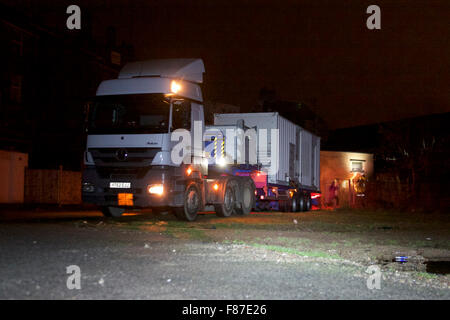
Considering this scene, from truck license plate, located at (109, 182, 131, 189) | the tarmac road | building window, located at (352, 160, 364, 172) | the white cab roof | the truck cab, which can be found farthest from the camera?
building window, located at (352, 160, 364, 172)

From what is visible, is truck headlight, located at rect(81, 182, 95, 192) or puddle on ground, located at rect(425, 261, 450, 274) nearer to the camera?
puddle on ground, located at rect(425, 261, 450, 274)

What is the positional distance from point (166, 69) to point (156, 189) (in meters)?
3.61

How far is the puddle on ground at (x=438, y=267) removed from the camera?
28.1 feet

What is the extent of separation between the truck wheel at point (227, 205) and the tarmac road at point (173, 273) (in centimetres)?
834

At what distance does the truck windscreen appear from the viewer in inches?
587

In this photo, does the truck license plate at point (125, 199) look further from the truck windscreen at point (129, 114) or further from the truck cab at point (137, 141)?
the truck windscreen at point (129, 114)

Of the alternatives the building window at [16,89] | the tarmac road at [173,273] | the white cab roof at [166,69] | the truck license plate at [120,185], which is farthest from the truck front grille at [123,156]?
the building window at [16,89]

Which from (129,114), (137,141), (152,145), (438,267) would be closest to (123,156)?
(137,141)

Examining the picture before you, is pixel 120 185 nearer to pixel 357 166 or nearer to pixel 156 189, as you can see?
pixel 156 189

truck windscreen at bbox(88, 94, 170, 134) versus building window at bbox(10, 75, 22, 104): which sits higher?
building window at bbox(10, 75, 22, 104)

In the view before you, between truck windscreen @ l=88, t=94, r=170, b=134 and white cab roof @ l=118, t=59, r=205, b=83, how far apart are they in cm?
110

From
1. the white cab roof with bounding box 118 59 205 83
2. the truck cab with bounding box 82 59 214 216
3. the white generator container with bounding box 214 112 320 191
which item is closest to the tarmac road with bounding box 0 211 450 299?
the truck cab with bounding box 82 59 214 216

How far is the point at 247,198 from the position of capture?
2088cm

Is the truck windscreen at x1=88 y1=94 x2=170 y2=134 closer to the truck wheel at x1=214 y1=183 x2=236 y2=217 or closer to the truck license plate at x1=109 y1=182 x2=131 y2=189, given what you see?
the truck license plate at x1=109 y1=182 x2=131 y2=189
